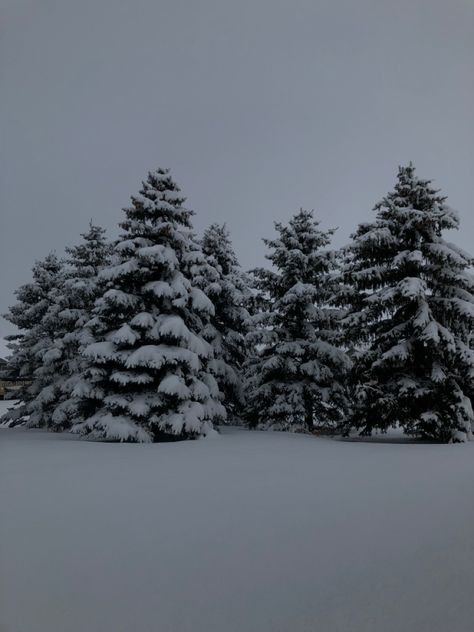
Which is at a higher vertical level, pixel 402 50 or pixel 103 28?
pixel 402 50

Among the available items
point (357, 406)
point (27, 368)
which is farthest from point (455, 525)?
point (27, 368)

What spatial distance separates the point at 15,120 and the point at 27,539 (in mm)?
3830

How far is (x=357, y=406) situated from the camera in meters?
12.9

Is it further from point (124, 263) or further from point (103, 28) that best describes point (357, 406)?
point (103, 28)

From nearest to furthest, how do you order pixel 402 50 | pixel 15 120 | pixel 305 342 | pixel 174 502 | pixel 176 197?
pixel 15 120 → pixel 174 502 → pixel 402 50 → pixel 176 197 → pixel 305 342

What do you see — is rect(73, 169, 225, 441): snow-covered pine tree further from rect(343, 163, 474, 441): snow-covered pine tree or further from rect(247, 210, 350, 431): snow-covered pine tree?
rect(343, 163, 474, 441): snow-covered pine tree

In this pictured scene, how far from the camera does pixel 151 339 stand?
13.1 meters

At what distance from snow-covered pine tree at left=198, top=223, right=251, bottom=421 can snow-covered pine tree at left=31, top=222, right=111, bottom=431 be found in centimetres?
550

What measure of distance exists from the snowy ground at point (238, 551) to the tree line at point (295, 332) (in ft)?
18.2

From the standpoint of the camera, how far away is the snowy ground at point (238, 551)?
2371 mm

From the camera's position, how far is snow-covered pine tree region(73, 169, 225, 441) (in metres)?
12.2

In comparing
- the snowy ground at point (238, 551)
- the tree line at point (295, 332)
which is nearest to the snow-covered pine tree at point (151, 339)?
the tree line at point (295, 332)

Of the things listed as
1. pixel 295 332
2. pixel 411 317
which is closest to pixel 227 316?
pixel 295 332

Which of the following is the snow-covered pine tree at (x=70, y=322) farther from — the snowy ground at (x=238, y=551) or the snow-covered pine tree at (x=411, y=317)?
the snowy ground at (x=238, y=551)
